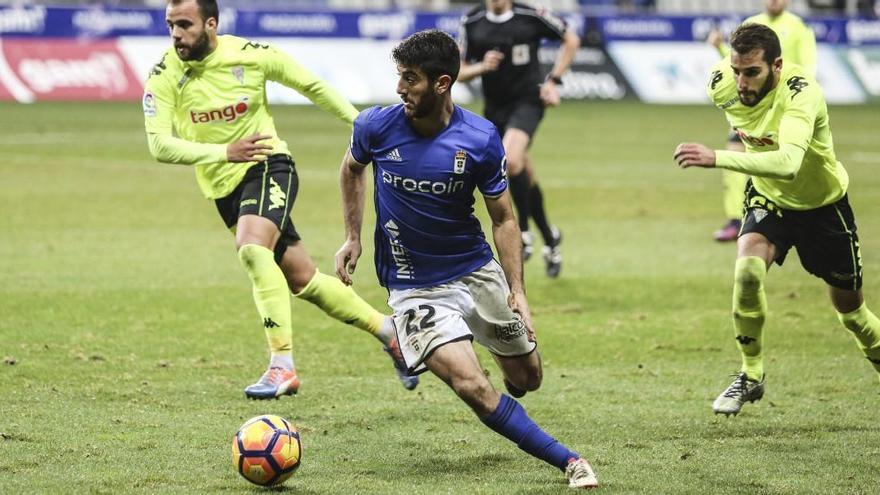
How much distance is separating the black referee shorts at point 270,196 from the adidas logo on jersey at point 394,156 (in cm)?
194

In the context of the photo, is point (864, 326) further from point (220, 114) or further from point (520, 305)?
point (220, 114)

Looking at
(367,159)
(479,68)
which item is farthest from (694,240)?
(367,159)

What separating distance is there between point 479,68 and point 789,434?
619 centimetres

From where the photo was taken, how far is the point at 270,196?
8516 mm

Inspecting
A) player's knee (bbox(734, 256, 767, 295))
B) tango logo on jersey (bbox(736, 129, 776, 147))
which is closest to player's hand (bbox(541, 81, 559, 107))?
tango logo on jersey (bbox(736, 129, 776, 147))

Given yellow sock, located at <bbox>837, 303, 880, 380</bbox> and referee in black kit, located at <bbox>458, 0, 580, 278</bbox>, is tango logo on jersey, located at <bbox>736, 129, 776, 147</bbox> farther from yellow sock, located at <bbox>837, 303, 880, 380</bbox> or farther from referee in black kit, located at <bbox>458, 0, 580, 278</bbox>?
referee in black kit, located at <bbox>458, 0, 580, 278</bbox>

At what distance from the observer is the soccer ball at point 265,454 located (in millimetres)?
6254

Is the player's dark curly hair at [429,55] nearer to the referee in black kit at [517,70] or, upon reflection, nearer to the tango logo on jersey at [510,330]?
the tango logo on jersey at [510,330]

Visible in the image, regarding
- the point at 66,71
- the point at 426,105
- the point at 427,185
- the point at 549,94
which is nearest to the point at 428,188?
the point at 427,185

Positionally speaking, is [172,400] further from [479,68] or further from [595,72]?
[595,72]

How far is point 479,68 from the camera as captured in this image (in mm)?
12922

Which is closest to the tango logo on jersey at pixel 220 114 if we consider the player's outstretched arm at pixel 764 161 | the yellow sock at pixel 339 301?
the yellow sock at pixel 339 301

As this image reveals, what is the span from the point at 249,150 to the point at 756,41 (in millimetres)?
2764

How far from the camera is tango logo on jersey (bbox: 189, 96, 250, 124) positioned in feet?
28.4
